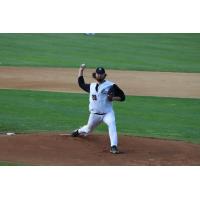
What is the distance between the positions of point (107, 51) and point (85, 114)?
1906 centimetres

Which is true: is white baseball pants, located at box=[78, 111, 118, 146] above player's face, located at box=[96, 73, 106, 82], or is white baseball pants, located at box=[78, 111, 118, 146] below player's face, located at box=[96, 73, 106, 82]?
below

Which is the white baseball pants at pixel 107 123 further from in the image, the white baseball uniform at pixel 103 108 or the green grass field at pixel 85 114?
the green grass field at pixel 85 114

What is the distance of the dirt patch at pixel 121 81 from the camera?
22.6 m

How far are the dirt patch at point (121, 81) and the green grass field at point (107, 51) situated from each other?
6.76ft

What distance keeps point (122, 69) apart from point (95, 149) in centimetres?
1730

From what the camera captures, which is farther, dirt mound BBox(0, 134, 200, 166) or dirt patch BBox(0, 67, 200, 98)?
dirt patch BBox(0, 67, 200, 98)

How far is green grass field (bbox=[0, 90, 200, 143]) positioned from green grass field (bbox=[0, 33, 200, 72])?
9824mm

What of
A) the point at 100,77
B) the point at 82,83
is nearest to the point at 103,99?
the point at 100,77

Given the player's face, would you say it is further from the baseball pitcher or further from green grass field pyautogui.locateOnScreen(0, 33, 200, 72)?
green grass field pyautogui.locateOnScreen(0, 33, 200, 72)

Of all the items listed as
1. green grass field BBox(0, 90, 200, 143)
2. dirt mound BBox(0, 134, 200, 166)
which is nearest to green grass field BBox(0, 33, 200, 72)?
green grass field BBox(0, 90, 200, 143)

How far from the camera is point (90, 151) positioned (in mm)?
A: 12172

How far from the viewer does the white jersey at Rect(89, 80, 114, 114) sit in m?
12.2

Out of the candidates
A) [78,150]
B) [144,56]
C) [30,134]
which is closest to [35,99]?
[30,134]
